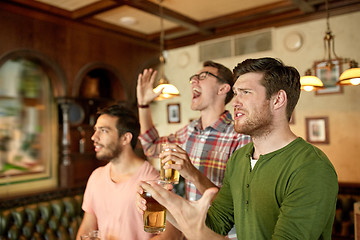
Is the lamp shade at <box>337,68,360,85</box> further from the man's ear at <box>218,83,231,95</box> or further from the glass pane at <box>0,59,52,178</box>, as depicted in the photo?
the glass pane at <box>0,59,52,178</box>

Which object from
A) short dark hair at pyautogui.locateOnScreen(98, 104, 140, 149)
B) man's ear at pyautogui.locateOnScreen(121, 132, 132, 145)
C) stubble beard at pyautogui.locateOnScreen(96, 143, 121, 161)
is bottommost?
stubble beard at pyautogui.locateOnScreen(96, 143, 121, 161)

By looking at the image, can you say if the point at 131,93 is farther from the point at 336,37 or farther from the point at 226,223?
the point at 226,223

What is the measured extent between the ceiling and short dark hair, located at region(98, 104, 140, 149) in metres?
1.90

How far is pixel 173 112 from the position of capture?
4883 mm

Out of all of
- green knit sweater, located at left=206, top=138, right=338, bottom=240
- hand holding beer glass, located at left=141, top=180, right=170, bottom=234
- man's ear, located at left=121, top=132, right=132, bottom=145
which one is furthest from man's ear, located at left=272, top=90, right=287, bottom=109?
man's ear, located at left=121, top=132, right=132, bottom=145

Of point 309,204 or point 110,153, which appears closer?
point 309,204

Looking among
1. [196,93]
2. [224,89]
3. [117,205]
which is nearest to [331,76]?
[224,89]

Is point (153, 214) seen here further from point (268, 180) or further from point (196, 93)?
point (196, 93)

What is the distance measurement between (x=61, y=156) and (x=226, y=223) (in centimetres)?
312

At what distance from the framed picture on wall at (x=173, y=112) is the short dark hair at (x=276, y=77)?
3.64m

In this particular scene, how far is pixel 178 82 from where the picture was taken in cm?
486

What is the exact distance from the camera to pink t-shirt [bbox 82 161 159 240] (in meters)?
1.71

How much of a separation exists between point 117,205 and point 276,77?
3.69 ft

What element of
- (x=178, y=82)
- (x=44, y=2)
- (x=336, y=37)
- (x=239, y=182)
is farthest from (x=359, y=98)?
(x=44, y=2)
